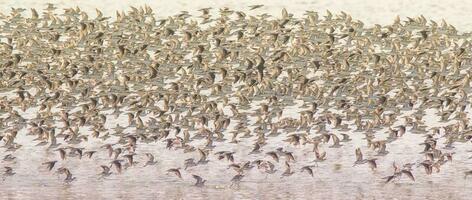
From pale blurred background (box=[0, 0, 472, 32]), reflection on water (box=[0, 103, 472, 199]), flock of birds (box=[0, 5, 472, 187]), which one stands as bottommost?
reflection on water (box=[0, 103, 472, 199])

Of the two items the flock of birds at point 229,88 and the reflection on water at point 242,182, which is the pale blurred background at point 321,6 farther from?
the reflection on water at point 242,182

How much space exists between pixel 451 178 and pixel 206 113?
6356 millimetres

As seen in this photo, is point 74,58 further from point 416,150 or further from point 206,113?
point 416,150

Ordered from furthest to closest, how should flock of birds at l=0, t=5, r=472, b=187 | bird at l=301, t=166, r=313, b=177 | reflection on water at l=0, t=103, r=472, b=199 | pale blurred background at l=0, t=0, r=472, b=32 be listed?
pale blurred background at l=0, t=0, r=472, b=32
flock of birds at l=0, t=5, r=472, b=187
bird at l=301, t=166, r=313, b=177
reflection on water at l=0, t=103, r=472, b=199

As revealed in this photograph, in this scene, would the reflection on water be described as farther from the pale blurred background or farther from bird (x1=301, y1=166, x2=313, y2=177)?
the pale blurred background

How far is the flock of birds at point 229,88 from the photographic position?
30812 mm

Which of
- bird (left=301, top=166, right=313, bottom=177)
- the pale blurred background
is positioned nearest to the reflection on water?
bird (left=301, top=166, right=313, bottom=177)

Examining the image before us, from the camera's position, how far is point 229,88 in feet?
118

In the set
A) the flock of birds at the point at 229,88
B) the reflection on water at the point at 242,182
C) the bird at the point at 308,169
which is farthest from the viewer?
the flock of birds at the point at 229,88

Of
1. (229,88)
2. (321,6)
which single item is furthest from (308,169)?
(321,6)

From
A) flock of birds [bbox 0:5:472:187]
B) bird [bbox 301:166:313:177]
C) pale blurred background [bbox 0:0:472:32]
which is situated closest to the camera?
bird [bbox 301:166:313:177]

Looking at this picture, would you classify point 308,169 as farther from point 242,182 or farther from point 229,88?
point 229,88

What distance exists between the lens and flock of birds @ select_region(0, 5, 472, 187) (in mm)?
30812

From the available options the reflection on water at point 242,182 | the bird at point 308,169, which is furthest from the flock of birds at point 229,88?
the reflection on water at point 242,182
